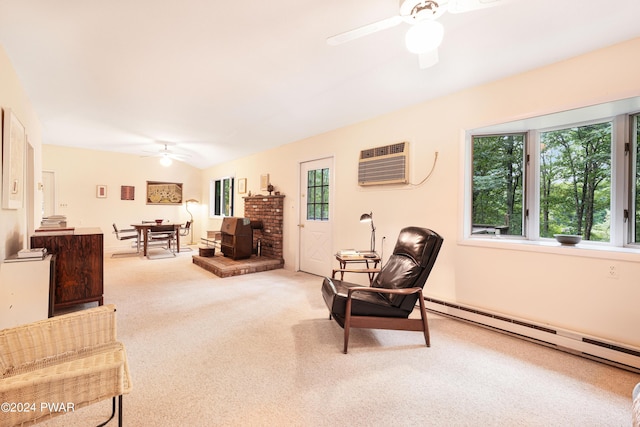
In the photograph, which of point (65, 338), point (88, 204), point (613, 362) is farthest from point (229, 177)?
point (613, 362)

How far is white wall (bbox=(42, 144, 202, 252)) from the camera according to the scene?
652 cm

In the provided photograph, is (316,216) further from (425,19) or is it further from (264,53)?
(425,19)

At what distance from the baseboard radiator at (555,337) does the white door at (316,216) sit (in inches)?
81.1

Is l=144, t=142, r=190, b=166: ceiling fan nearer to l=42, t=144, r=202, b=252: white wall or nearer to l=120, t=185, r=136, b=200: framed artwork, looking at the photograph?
l=42, t=144, r=202, b=252: white wall

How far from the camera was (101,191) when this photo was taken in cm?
696

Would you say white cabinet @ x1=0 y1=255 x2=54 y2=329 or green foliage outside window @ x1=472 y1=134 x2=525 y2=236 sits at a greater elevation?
green foliage outside window @ x1=472 y1=134 x2=525 y2=236

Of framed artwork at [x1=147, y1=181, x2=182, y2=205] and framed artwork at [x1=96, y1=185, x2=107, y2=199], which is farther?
framed artwork at [x1=147, y1=181, x2=182, y2=205]

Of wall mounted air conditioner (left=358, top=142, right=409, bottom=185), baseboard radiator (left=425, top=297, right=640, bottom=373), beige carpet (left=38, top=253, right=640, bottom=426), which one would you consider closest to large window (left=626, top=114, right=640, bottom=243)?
baseboard radiator (left=425, top=297, right=640, bottom=373)

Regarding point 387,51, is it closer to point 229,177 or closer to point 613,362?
point 613,362

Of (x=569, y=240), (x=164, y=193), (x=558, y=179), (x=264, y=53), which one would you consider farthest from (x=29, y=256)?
(x=164, y=193)

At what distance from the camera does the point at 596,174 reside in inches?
99.8

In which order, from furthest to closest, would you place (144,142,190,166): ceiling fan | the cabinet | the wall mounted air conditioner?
1. (144,142,190,166): ceiling fan
2. the wall mounted air conditioner
3. the cabinet

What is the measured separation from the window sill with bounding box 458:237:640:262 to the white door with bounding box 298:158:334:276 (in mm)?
2173

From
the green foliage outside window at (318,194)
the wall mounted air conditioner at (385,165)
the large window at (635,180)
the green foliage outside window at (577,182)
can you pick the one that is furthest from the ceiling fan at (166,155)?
the large window at (635,180)
